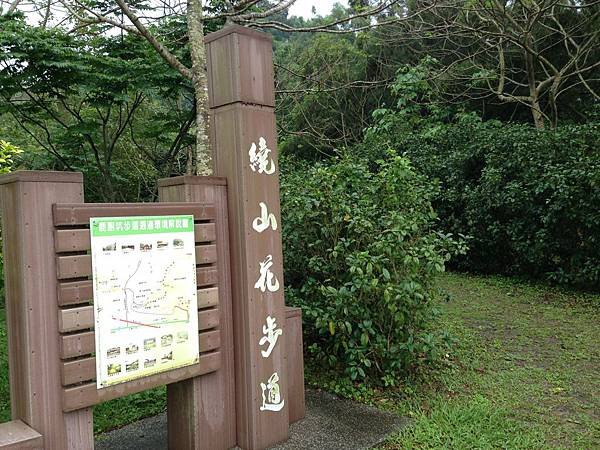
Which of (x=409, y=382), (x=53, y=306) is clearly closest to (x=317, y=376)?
(x=409, y=382)

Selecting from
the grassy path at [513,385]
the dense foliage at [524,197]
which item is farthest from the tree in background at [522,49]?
the grassy path at [513,385]

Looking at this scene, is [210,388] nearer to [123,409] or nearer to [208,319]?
[208,319]

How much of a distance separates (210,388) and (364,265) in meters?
1.39

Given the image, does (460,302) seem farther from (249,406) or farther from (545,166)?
(249,406)

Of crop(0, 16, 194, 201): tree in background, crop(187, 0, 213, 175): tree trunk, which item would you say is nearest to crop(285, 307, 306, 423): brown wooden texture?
crop(187, 0, 213, 175): tree trunk

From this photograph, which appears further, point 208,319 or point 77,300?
point 208,319

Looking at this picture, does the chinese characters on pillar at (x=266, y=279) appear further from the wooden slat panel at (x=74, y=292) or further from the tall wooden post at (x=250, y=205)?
the wooden slat panel at (x=74, y=292)

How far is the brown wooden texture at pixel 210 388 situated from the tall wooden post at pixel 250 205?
0.04 metres

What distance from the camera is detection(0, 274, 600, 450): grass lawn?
3023 mm

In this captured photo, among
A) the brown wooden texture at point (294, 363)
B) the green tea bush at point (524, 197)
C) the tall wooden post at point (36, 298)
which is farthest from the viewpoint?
the green tea bush at point (524, 197)

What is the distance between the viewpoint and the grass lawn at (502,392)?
3.02 m

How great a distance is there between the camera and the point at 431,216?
13.5 feet

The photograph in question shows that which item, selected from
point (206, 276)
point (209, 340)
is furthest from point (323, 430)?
point (206, 276)

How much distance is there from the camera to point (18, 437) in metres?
2.01
